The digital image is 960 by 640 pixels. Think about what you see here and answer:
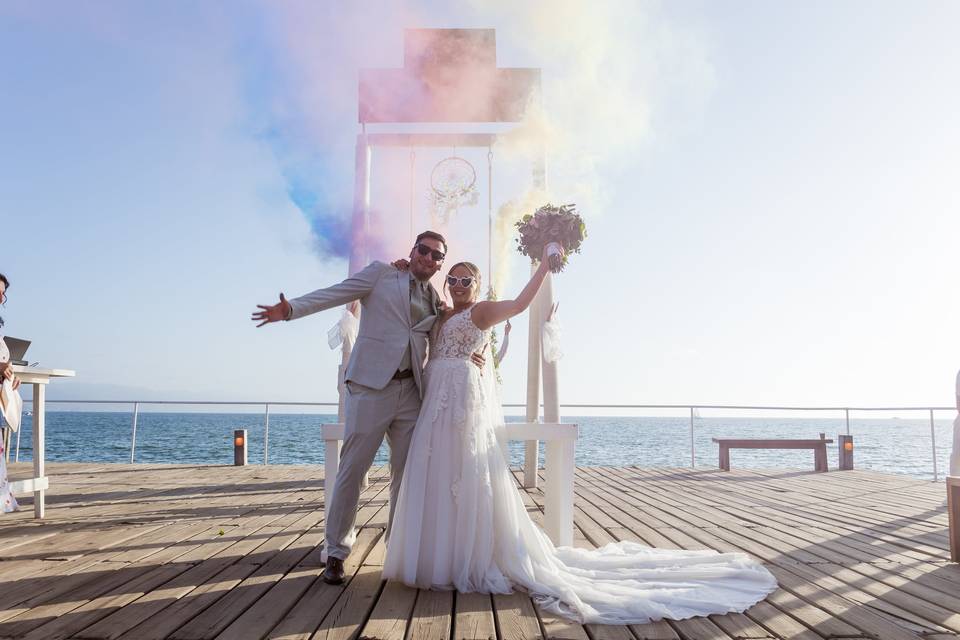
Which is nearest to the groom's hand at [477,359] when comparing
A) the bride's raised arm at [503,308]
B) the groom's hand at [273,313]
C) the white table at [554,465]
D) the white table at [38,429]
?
the bride's raised arm at [503,308]

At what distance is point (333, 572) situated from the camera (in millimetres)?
2854

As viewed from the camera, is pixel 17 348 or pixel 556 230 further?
pixel 17 348

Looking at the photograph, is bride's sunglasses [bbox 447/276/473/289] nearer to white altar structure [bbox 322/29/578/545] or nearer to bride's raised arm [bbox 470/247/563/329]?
bride's raised arm [bbox 470/247/563/329]

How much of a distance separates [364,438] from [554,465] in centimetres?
124

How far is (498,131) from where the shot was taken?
20.9 feet

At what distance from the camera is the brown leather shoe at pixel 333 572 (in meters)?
2.85

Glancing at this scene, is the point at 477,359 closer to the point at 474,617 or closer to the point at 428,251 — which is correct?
the point at 428,251

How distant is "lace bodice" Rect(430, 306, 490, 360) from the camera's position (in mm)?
3102

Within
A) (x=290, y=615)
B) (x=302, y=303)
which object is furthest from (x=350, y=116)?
(x=290, y=615)

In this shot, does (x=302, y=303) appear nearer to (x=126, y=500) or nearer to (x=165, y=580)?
(x=165, y=580)

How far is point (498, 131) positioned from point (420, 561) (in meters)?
4.54

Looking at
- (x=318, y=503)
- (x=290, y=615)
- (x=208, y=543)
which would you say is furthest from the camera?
(x=318, y=503)

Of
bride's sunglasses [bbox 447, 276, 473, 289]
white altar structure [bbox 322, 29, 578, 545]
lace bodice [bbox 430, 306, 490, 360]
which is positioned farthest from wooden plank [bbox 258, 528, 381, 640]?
A: white altar structure [bbox 322, 29, 578, 545]

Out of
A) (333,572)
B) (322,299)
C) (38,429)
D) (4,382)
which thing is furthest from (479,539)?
(38,429)
